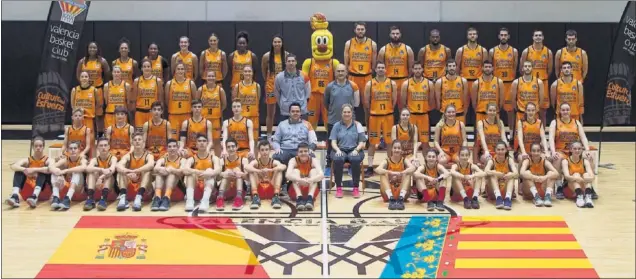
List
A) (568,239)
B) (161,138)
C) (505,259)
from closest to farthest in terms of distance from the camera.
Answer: (505,259) → (568,239) → (161,138)

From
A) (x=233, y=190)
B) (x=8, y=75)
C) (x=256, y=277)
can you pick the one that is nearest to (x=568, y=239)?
(x=256, y=277)

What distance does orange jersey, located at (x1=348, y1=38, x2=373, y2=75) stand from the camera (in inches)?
553

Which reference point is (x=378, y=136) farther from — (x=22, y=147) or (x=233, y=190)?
(x=22, y=147)

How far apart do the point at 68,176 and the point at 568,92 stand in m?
6.96

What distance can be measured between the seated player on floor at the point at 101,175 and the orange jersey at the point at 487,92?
17.5ft

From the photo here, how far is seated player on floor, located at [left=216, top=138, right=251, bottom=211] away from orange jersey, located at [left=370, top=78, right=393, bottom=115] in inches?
92.1

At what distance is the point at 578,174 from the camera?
11.6 metres

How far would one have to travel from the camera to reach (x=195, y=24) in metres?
16.9

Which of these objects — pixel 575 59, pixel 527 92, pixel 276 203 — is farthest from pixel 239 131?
pixel 575 59

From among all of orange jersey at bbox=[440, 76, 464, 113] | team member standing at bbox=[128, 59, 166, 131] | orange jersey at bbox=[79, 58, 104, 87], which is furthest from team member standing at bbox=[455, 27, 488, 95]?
orange jersey at bbox=[79, 58, 104, 87]

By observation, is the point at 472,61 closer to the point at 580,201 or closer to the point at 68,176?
the point at 580,201

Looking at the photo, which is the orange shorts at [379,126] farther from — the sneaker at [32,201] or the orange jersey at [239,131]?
the sneaker at [32,201]

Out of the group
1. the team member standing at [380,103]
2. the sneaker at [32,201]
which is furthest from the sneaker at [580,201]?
the sneaker at [32,201]

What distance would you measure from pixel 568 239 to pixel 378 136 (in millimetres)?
3892
